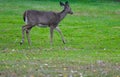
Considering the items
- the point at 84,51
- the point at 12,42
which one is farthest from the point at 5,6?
the point at 84,51

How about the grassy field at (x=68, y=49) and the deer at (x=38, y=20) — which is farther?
the deer at (x=38, y=20)

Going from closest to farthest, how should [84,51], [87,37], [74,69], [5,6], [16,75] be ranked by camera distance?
[16,75]
[74,69]
[84,51]
[87,37]
[5,6]

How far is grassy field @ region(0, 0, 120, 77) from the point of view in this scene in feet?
46.0

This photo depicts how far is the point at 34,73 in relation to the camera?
13.4 m

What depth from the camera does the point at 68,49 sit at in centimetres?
2195

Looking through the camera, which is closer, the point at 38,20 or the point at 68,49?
the point at 68,49

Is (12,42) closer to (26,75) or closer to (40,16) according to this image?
(40,16)

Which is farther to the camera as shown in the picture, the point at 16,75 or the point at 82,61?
the point at 82,61

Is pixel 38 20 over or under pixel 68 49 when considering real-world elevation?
over

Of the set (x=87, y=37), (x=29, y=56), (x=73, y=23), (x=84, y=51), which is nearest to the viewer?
(x=29, y=56)

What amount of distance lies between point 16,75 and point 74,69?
6.82 ft

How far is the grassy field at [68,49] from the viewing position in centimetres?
1403

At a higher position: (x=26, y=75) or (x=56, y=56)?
(x=26, y=75)

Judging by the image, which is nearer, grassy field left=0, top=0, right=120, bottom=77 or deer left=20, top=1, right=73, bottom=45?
grassy field left=0, top=0, right=120, bottom=77
